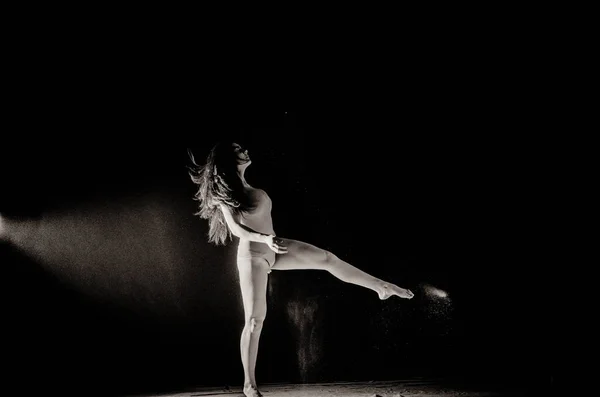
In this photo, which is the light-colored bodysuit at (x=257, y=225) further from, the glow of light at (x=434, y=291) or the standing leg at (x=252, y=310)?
the glow of light at (x=434, y=291)

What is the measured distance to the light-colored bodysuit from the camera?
167 inches

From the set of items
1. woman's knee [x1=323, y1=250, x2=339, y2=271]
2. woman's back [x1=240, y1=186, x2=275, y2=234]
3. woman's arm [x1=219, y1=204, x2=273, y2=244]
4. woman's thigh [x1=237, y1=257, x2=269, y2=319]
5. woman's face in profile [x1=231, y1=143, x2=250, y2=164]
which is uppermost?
woman's face in profile [x1=231, y1=143, x2=250, y2=164]

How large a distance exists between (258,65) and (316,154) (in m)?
1.09

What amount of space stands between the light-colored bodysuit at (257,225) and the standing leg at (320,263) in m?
0.13

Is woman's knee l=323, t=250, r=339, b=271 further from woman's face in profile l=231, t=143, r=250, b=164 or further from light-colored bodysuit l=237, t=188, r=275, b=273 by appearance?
woman's face in profile l=231, t=143, r=250, b=164

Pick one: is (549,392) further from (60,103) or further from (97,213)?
(60,103)

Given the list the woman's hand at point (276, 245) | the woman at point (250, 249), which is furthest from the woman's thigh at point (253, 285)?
the woman's hand at point (276, 245)

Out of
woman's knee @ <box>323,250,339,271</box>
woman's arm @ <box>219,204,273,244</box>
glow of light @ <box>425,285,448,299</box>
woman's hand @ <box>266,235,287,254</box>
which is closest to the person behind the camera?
woman's hand @ <box>266,235,287,254</box>

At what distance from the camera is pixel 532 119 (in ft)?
18.6

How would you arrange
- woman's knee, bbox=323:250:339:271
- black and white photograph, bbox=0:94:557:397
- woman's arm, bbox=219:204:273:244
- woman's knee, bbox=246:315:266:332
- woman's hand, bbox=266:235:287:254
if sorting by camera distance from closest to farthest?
1. woman's hand, bbox=266:235:287:254
2. woman's arm, bbox=219:204:273:244
3. woman's knee, bbox=246:315:266:332
4. woman's knee, bbox=323:250:339:271
5. black and white photograph, bbox=0:94:557:397

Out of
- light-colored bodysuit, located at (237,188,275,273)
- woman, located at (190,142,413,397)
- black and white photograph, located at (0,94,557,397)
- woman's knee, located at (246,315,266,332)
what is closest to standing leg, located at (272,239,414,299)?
woman, located at (190,142,413,397)

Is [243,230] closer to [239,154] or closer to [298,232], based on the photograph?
[239,154]

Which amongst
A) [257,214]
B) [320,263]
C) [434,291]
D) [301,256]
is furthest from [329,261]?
[434,291]

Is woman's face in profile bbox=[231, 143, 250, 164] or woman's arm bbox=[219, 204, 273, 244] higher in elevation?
woman's face in profile bbox=[231, 143, 250, 164]
